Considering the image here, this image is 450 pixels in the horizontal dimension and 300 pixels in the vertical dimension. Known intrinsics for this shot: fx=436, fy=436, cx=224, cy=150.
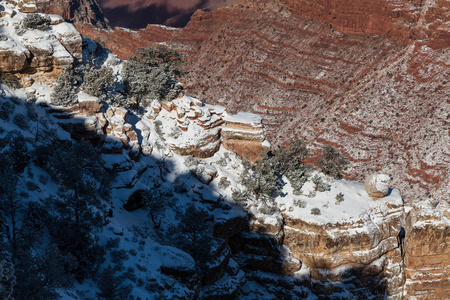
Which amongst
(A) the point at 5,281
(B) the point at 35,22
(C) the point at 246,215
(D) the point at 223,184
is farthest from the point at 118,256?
(B) the point at 35,22

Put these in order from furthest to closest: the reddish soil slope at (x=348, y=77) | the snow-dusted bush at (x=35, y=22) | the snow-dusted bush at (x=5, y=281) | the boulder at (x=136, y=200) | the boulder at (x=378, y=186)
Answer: the reddish soil slope at (x=348, y=77), the boulder at (x=378, y=186), the snow-dusted bush at (x=35, y=22), the boulder at (x=136, y=200), the snow-dusted bush at (x=5, y=281)

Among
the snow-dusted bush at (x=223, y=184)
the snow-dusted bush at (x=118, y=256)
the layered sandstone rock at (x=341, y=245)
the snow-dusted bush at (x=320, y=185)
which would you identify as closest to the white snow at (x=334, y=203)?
the layered sandstone rock at (x=341, y=245)

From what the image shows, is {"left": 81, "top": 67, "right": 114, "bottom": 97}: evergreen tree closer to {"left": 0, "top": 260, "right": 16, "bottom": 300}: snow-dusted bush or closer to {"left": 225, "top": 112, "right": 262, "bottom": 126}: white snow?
{"left": 225, "top": 112, "right": 262, "bottom": 126}: white snow

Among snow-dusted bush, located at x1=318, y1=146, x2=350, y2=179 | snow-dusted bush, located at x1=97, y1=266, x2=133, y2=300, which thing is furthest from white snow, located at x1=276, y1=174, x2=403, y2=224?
snow-dusted bush, located at x1=97, y1=266, x2=133, y2=300

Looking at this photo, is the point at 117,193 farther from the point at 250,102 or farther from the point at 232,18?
the point at 232,18

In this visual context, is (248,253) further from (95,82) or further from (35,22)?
(35,22)

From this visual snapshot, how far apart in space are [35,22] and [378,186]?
3119cm

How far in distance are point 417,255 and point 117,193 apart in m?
25.3

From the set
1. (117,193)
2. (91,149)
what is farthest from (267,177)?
(91,149)

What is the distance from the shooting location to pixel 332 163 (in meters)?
39.8

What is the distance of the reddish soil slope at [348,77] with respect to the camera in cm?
7075

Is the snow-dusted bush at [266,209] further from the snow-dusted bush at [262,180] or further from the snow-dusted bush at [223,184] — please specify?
the snow-dusted bush at [223,184]

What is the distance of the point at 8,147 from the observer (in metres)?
26.1

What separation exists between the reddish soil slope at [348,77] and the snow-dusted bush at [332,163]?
27.6 metres
